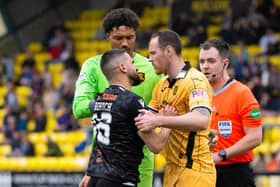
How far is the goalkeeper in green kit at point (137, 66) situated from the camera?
7.48 metres

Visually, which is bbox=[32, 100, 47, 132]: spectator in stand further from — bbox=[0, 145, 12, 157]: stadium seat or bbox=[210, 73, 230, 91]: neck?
bbox=[210, 73, 230, 91]: neck

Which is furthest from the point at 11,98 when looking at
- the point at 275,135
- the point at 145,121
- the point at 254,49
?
the point at 145,121

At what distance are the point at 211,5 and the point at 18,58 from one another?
607 centimetres

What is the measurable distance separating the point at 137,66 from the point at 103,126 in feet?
3.73

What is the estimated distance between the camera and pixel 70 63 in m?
21.5

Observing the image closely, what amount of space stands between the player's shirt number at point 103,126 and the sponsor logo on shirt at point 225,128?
169 centimetres

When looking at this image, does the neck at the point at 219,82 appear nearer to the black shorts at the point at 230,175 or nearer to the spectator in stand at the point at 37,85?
the black shorts at the point at 230,175

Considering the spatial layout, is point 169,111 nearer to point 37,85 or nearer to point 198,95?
point 198,95

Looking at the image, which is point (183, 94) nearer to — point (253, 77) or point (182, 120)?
point (182, 120)

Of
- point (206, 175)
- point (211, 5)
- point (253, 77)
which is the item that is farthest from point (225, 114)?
point (211, 5)

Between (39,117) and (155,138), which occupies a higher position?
(39,117)

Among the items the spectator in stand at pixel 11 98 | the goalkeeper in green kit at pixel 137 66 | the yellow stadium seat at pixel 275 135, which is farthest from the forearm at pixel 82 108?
the spectator in stand at pixel 11 98

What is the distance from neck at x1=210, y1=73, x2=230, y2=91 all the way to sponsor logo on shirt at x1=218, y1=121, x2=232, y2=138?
313 mm

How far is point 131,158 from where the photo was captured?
21.6 ft
